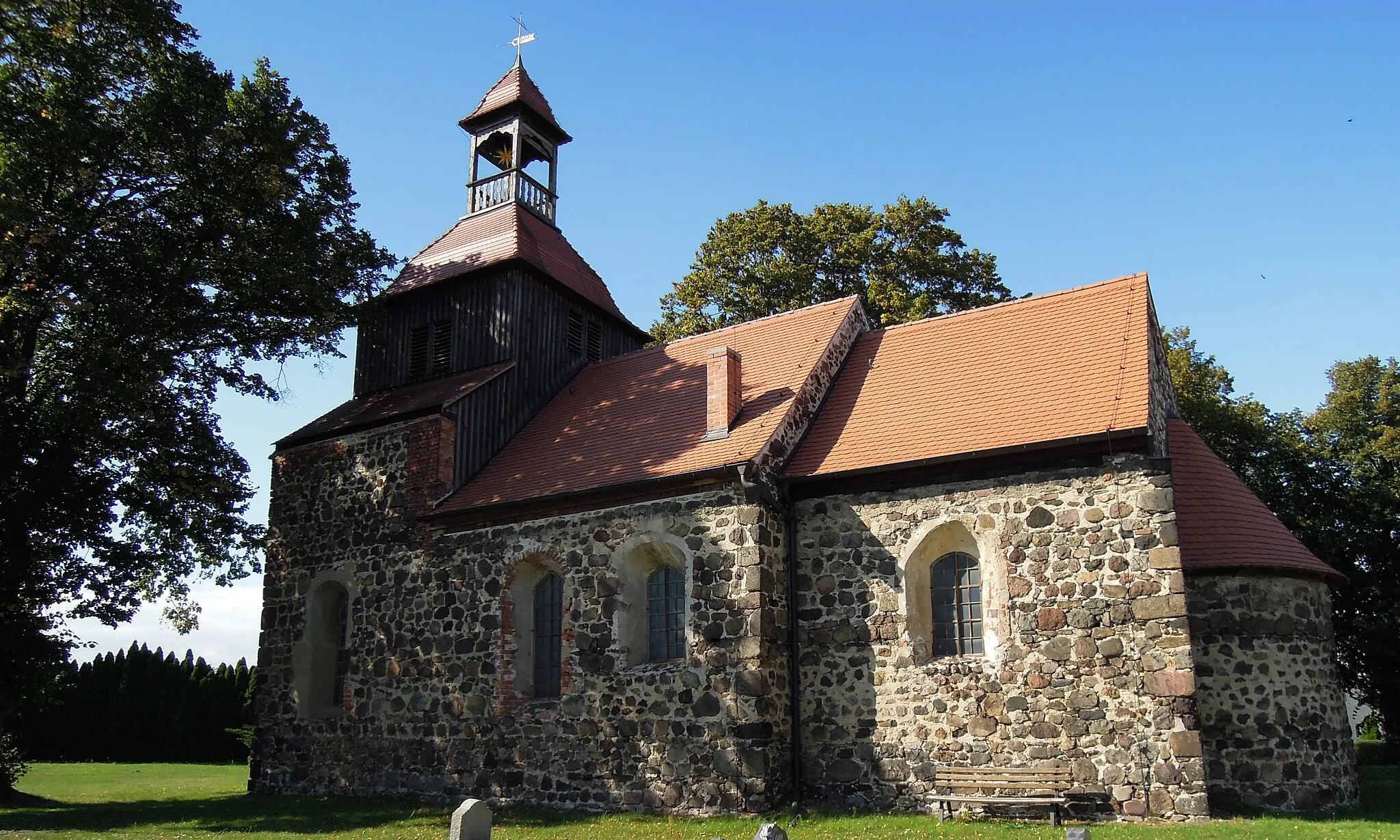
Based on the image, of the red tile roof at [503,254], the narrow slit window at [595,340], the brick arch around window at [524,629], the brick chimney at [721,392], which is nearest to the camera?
the brick arch around window at [524,629]

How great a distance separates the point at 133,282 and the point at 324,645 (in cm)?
704

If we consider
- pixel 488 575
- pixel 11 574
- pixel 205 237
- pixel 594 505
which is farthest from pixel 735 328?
pixel 11 574

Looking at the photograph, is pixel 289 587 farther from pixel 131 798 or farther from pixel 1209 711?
pixel 1209 711

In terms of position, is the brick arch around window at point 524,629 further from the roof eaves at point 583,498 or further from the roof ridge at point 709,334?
the roof ridge at point 709,334

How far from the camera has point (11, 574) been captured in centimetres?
1595

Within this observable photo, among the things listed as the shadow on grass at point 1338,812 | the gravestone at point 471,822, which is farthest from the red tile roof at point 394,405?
the shadow on grass at point 1338,812

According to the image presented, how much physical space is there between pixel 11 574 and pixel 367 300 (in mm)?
7580

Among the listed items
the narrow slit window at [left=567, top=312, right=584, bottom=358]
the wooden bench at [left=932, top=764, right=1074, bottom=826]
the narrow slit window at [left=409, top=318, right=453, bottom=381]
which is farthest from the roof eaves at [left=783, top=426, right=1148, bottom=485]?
the narrow slit window at [left=409, top=318, right=453, bottom=381]

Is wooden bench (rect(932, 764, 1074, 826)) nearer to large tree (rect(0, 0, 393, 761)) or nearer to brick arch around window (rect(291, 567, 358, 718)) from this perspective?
brick arch around window (rect(291, 567, 358, 718))

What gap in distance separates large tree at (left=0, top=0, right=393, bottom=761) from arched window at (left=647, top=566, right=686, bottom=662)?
802 cm

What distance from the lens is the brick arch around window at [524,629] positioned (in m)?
15.2

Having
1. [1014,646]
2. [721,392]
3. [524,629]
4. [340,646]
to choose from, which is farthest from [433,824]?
[1014,646]

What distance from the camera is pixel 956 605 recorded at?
13.5 meters

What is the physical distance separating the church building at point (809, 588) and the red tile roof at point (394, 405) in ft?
0.41
